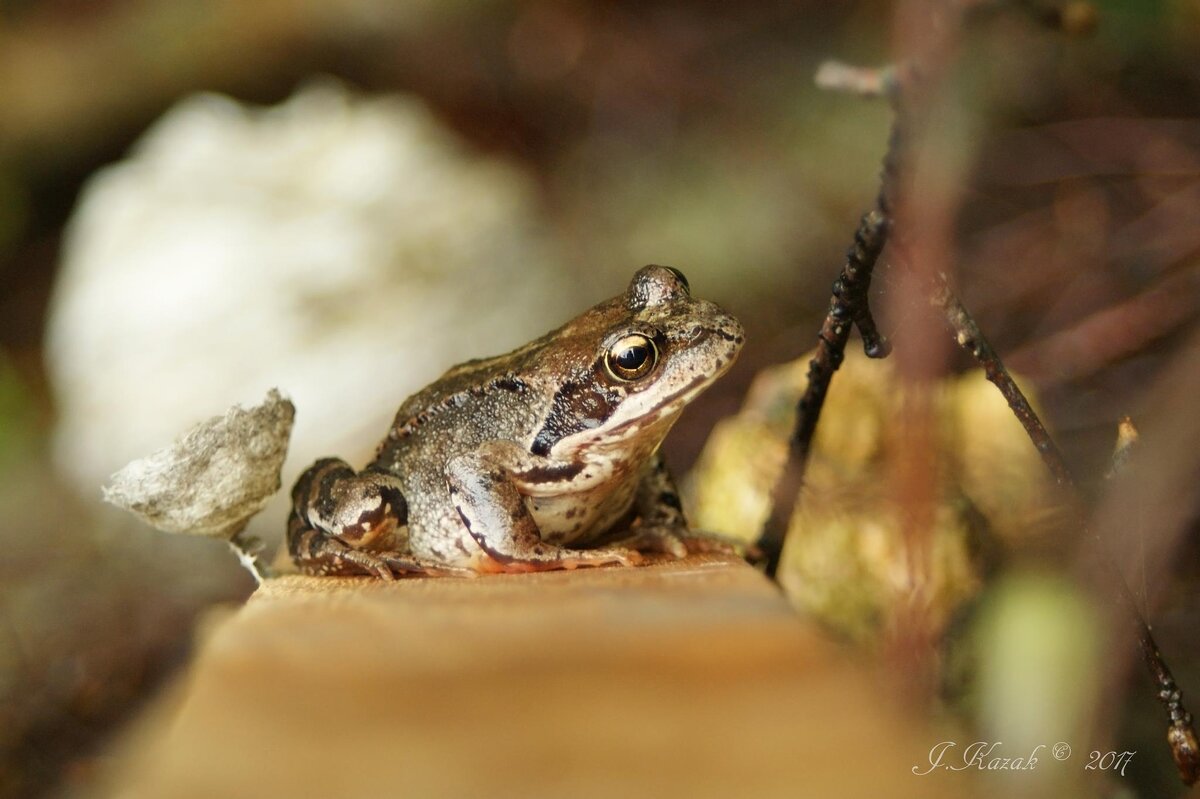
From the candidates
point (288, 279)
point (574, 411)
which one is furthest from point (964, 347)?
point (288, 279)

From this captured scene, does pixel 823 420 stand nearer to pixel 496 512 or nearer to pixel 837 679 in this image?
pixel 496 512

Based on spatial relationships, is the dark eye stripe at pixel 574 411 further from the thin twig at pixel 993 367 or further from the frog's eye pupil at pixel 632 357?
the thin twig at pixel 993 367

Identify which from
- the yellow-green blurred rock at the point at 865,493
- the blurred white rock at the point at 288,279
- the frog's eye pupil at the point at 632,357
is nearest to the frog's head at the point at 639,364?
the frog's eye pupil at the point at 632,357

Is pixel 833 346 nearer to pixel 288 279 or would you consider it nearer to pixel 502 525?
pixel 502 525

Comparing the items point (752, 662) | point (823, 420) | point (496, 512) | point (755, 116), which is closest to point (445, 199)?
point (755, 116)

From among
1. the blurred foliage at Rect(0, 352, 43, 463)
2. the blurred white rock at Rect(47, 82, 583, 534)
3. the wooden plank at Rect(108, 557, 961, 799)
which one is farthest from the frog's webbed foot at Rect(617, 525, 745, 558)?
the blurred foliage at Rect(0, 352, 43, 463)
